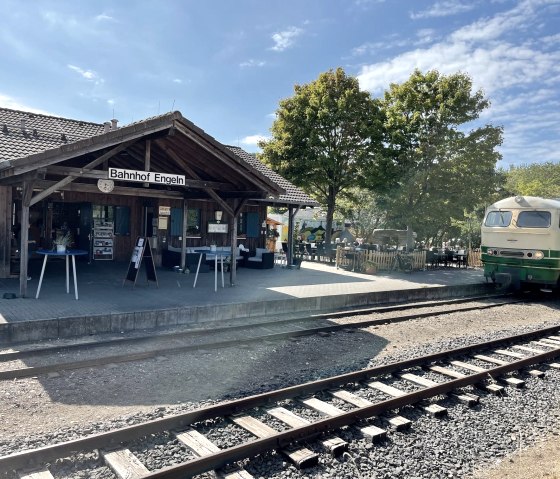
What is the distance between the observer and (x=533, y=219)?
1393cm

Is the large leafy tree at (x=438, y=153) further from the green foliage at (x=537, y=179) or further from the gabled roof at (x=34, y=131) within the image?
the green foliage at (x=537, y=179)

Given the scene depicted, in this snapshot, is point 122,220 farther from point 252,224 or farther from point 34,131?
point 252,224

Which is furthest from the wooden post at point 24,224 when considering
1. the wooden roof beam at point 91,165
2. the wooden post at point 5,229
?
the wooden post at point 5,229

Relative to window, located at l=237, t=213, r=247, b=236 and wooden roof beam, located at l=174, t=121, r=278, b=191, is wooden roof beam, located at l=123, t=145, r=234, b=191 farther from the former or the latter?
window, located at l=237, t=213, r=247, b=236

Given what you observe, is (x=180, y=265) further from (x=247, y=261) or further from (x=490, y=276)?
(x=490, y=276)

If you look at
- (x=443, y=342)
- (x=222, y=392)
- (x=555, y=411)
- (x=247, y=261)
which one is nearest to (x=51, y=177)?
(x=247, y=261)

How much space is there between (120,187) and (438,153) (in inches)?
597

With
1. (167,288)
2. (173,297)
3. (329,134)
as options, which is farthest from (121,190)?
(329,134)

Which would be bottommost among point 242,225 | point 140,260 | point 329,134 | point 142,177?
point 140,260

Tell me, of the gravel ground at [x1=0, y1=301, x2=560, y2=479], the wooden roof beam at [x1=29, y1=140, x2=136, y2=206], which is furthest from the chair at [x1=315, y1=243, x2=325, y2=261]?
the gravel ground at [x1=0, y1=301, x2=560, y2=479]

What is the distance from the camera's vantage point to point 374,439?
457 centimetres

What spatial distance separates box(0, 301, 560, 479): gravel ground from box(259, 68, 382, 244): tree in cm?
1565

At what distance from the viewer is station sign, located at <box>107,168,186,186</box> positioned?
1007 centimetres

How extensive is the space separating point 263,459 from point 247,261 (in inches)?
587
